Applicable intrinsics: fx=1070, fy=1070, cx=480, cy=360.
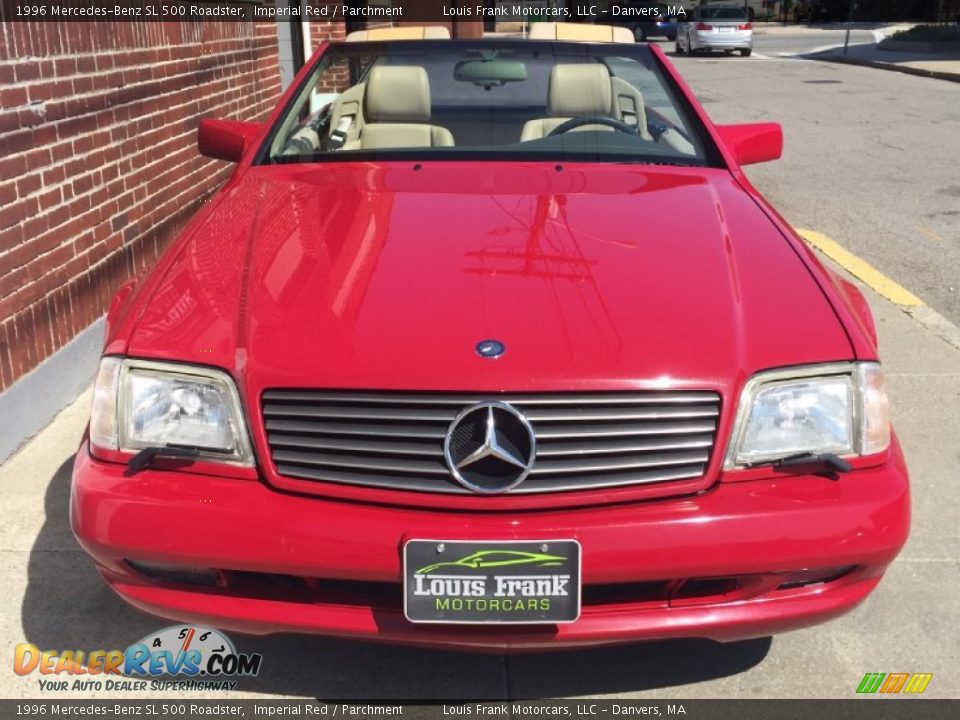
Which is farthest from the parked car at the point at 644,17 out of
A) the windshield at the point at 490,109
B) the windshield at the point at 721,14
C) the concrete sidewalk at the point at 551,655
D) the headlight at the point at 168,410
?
the headlight at the point at 168,410

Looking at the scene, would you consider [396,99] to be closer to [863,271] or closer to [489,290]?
[489,290]

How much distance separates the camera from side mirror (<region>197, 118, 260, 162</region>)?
3.92m

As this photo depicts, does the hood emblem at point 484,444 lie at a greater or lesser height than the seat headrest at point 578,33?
lesser

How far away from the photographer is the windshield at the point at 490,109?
12.2ft

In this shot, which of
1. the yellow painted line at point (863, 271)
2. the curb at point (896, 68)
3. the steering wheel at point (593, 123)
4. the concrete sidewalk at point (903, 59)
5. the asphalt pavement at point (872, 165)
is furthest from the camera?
the concrete sidewalk at point (903, 59)

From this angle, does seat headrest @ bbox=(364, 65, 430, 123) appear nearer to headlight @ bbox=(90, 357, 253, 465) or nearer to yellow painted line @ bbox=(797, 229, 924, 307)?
headlight @ bbox=(90, 357, 253, 465)

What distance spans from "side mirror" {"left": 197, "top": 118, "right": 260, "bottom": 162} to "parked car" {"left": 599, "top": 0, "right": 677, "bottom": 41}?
3649cm

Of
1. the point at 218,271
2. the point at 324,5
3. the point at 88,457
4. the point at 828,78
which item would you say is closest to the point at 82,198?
the point at 218,271

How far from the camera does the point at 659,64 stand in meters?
4.11

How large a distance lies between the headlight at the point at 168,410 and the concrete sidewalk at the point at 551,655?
225 millimetres

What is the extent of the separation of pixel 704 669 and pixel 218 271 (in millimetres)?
1620

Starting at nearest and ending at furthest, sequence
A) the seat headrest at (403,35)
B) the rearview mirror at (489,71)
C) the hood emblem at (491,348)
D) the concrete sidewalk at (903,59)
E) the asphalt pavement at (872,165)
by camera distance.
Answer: the hood emblem at (491,348)
the rearview mirror at (489,71)
the seat headrest at (403,35)
the asphalt pavement at (872,165)
the concrete sidewalk at (903,59)

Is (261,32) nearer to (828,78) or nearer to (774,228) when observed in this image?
(774,228)

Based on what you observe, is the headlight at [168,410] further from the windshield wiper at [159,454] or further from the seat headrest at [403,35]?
the seat headrest at [403,35]
